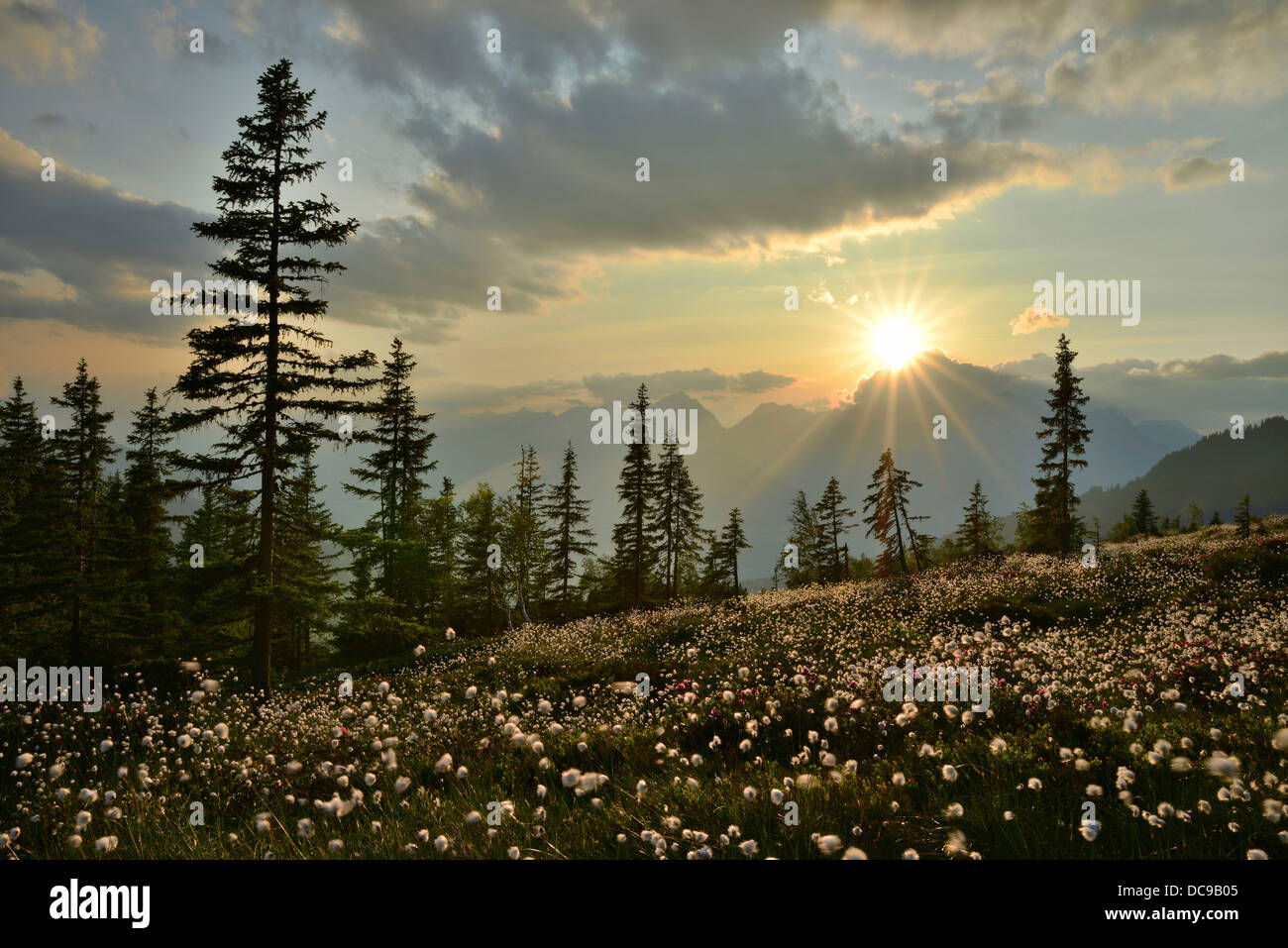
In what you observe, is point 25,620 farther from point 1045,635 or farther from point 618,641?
point 1045,635

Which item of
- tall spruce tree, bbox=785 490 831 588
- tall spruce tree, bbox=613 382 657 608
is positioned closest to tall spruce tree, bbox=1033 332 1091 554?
tall spruce tree, bbox=785 490 831 588

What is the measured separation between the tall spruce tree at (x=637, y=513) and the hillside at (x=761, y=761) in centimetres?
2866

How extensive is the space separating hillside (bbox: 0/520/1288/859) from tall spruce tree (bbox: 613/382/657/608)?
2866 cm

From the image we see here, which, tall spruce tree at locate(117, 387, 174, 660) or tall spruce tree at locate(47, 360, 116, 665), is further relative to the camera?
tall spruce tree at locate(117, 387, 174, 660)

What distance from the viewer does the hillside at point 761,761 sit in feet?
12.9

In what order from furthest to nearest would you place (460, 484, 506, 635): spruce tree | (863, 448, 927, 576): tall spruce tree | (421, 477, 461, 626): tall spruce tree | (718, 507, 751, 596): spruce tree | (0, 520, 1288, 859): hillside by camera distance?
(718, 507, 751, 596): spruce tree, (421, 477, 461, 626): tall spruce tree, (863, 448, 927, 576): tall spruce tree, (460, 484, 506, 635): spruce tree, (0, 520, 1288, 859): hillside

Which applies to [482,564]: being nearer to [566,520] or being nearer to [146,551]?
[566,520]

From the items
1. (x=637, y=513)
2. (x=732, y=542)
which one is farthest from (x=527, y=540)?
(x=732, y=542)

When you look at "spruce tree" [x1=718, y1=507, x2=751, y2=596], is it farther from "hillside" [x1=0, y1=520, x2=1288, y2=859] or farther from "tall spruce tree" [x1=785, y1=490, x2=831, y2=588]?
"hillside" [x1=0, y1=520, x2=1288, y2=859]

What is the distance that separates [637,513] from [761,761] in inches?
1511

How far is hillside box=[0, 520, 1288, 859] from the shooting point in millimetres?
3938

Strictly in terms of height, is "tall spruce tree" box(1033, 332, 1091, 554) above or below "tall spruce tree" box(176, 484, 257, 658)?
above

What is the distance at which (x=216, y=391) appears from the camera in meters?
16.5
